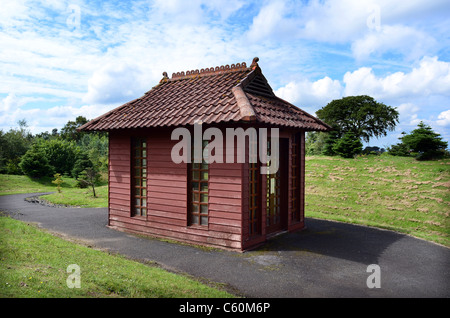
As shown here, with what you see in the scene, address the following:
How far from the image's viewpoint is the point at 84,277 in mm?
5633

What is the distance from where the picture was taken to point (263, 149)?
854cm

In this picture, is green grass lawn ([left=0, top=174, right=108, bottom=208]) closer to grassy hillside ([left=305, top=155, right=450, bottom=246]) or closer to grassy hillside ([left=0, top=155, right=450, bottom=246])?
grassy hillside ([left=0, top=155, right=450, bottom=246])

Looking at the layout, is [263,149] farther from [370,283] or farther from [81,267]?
[81,267]

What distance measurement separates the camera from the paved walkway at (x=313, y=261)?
19.3 ft

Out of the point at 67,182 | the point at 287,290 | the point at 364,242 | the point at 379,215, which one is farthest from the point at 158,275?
the point at 67,182

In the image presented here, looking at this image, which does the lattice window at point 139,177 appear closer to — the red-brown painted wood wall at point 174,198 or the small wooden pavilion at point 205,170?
the small wooden pavilion at point 205,170

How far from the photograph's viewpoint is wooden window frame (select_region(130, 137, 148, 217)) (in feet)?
32.7

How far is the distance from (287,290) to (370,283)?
1652 millimetres

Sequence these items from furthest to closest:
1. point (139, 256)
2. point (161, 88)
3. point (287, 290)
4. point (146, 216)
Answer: point (161, 88), point (146, 216), point (139, 256), point (287, 290)

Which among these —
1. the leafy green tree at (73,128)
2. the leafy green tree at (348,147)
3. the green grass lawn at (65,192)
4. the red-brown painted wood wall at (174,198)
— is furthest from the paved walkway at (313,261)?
the leafy green tree at (73,128)

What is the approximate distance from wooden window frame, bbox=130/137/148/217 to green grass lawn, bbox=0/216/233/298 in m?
2.41

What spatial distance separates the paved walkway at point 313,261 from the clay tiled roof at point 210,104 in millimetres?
3092

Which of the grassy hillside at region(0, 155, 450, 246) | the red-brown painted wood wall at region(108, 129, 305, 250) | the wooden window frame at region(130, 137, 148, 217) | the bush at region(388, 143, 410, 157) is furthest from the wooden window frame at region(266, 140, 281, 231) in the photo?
the bush at region(388, 143, 410, 157)

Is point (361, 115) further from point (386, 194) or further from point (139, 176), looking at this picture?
point (139, 176)
